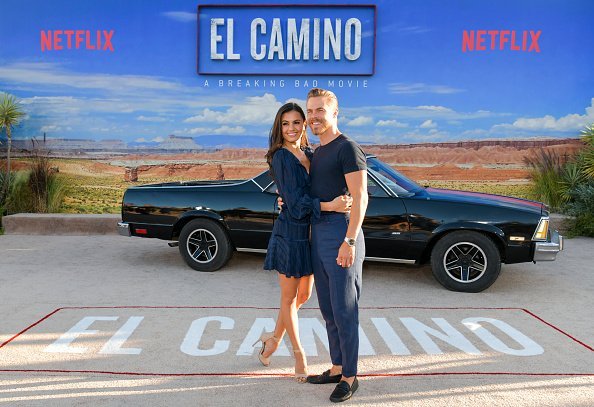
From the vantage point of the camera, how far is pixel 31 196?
1022cm

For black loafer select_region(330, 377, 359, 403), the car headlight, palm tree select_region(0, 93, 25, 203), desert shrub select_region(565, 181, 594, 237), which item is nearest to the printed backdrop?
palm tree select_region(0, 93, 25, 203)

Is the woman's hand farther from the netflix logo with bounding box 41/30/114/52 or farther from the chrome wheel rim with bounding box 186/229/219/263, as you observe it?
the netflix logo with bounding box 41/30/114/52

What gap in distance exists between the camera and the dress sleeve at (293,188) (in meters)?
3.11

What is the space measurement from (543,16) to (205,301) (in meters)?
8.26

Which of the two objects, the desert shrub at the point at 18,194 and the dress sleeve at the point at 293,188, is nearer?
the dress sleeve at the point at 293,188

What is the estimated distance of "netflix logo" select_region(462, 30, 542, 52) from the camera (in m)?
9.75

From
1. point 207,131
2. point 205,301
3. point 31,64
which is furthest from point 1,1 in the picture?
point 205,301

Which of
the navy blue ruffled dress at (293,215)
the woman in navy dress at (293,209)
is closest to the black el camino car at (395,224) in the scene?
the woman in navy dress at (293,209)

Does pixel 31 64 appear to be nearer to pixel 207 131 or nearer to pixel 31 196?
pixel 31 196

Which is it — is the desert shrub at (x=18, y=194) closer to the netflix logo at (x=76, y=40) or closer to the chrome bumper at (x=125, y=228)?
the netflix logo at (x=76, y=40)

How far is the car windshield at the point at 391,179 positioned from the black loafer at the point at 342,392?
3131 millimetres

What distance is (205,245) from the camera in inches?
258

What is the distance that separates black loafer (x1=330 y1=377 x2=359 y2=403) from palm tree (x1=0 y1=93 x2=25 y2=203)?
8.98m

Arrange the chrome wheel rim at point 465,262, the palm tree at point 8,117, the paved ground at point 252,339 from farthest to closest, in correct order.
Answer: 1. the palm tree at point 8,117
2. the chrome wheel rim at point 465,262
3. the paved ground at point 252,339
